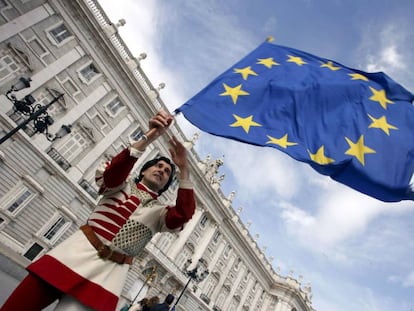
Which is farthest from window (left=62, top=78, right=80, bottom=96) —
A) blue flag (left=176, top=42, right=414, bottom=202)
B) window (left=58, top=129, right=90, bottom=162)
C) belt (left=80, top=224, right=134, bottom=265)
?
belt (left=80, top=224, right=134, bottom=265)

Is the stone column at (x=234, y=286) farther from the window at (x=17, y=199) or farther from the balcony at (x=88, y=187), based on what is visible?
the window at (x=17, y=199)

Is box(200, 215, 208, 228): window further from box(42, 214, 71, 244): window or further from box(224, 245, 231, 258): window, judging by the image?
box(42, 214, 71, 244): window

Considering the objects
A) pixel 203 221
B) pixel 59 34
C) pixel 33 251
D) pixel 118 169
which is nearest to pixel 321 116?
pixel 118 169

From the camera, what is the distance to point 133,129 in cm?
2458

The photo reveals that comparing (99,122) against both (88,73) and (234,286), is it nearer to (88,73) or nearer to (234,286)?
(88,73)

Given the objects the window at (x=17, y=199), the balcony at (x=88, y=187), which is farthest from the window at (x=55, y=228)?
the balcony at (x=88, y=187)

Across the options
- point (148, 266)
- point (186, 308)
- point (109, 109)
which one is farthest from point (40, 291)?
point (186, 308)

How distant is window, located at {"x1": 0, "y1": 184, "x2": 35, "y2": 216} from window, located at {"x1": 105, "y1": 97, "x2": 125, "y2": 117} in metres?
7.60

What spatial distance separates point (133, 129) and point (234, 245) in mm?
18383

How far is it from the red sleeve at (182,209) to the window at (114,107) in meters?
21.4

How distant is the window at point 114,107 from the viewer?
2302cm

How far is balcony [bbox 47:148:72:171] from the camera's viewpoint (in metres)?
19.3

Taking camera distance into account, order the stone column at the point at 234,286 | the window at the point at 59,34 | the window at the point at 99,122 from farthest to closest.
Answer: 1. the stone column at the point at 234,286
2. the window at the point at 99,122
3. the window at the point at 59,34

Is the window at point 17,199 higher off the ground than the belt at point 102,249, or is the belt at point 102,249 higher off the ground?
the window at point 17,199
